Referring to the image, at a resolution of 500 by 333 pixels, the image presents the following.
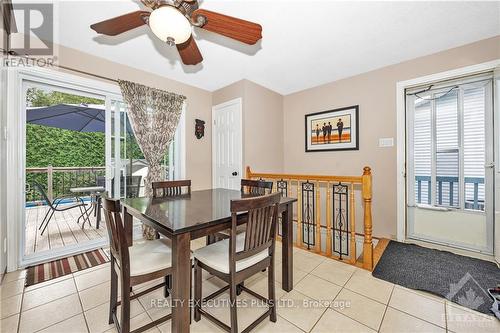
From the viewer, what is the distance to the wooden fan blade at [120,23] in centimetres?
144

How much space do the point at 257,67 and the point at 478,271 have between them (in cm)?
354

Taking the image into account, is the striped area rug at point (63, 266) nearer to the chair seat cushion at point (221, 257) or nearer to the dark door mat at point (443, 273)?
the chair seat cushion at point (221, 257)

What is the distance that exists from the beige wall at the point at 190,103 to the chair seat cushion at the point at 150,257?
211cm

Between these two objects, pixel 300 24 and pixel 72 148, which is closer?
pixel 300 24

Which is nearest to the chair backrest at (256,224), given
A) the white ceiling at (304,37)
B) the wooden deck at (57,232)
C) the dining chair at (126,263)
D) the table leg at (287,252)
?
the table leg at (287,252)

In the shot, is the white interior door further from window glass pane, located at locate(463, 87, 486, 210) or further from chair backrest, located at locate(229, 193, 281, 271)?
chair backrest, located at locate(229, 193, 281, 271)

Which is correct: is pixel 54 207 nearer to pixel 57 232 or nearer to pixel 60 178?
pixel 57 232

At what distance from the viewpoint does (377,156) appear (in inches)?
125

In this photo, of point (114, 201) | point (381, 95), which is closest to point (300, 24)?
point (381, 95)

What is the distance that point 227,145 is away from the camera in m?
3.74

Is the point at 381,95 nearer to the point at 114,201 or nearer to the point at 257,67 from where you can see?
the point at 257,67

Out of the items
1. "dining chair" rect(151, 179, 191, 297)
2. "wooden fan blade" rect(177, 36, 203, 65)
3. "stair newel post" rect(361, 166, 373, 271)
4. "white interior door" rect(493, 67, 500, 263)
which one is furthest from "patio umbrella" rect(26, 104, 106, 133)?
"white interior door" rect(493, 67, 500, 263)

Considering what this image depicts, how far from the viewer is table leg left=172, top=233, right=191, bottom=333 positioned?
1187 mm

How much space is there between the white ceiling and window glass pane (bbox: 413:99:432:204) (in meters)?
0.75
